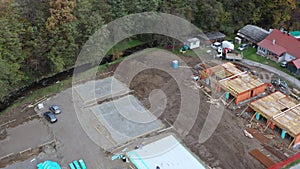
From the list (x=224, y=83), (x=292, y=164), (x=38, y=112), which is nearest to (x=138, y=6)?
(x=224, y=83)

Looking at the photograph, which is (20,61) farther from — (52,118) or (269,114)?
(269,114)

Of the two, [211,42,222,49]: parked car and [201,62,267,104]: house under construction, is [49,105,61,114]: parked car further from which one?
[211,42,222,49]: parked car

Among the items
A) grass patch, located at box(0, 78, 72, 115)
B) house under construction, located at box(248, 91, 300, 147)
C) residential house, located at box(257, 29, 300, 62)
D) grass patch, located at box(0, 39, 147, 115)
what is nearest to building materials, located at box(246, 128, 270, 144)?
house under construction, located at box(248, 91, 300, 147)

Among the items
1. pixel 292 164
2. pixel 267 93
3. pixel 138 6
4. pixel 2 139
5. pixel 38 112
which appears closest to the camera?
pixel 292 164

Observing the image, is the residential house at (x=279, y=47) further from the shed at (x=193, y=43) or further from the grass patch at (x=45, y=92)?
the grass patch at (x=45, y=92)

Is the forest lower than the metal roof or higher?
higher

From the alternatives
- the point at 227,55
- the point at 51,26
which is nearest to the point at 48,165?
the point at 51,26
